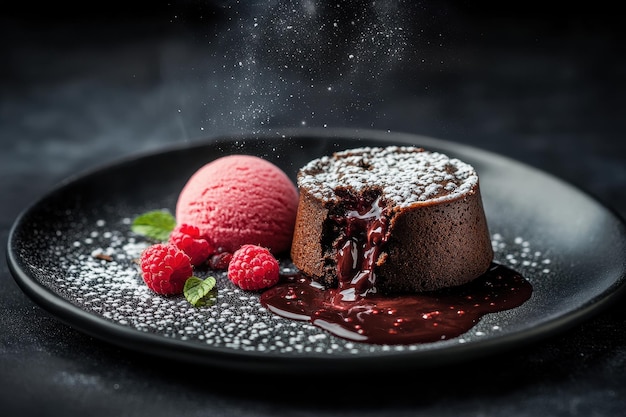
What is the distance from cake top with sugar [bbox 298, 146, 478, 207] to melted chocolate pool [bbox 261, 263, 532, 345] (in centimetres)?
34

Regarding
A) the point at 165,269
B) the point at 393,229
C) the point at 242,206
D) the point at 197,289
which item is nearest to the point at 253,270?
the point at 197,289

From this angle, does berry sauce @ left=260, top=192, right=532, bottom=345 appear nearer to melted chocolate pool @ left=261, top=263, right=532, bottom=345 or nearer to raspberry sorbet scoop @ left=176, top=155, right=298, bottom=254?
melted chocolate pool @ left=261, top=263, right=532, bottom=345

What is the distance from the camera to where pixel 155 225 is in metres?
3.55

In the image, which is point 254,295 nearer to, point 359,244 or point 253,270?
point 253,270

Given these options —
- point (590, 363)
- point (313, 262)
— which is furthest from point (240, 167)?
point (590, 363)

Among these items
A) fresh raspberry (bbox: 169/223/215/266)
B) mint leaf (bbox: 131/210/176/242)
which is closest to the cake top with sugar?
fresh raspberry (bbox: 169/223/215/266)

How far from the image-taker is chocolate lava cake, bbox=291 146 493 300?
298 cm

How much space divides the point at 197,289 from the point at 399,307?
2.36 ft

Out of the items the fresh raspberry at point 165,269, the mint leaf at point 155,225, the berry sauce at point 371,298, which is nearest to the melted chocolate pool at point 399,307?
the berry sauce at point 371,298

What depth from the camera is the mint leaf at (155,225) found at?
3523 millimetres

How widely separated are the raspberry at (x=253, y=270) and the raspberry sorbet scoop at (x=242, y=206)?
0.25 metres

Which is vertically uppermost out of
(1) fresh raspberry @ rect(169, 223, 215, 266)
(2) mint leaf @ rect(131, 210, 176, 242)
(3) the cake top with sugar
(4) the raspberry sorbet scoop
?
(3) the cake top with sugar

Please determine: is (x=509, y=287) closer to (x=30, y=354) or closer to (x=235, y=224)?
(x=235, y=224)

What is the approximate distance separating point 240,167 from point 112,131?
1930mm
